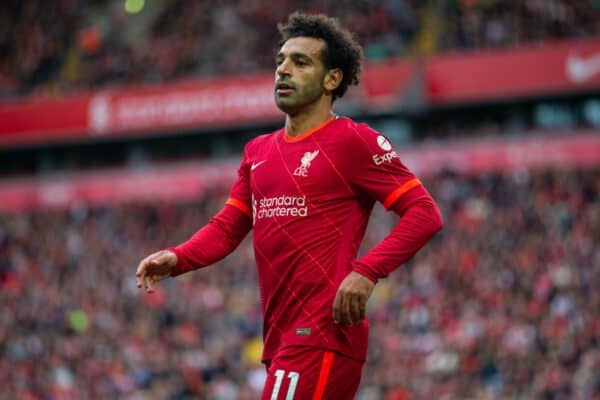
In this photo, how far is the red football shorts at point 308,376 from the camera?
4961 mm

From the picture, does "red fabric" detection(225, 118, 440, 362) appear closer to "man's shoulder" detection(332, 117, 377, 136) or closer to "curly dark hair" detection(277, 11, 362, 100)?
"man's shoulder" detection(332, 117, 377, 136)

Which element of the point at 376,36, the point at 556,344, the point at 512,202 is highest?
the point at 376,36

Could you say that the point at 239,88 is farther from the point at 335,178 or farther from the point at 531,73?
the point at 335,178

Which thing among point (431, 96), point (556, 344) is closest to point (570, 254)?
point (556, 344)

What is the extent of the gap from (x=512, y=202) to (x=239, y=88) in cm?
1026

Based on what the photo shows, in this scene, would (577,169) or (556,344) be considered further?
(577,169)

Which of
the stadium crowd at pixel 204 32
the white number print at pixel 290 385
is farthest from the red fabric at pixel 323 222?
the stadium crowd at pixel 204 32

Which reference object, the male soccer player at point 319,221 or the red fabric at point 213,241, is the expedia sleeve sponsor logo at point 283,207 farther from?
the red fabric at point 213,241

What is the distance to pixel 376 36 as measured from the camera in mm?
26203

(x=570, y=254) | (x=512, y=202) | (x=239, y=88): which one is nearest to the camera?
(x=570, y=254)

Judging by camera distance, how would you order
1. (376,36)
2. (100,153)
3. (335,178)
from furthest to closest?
(100,153) → (376,36) → (335,178)

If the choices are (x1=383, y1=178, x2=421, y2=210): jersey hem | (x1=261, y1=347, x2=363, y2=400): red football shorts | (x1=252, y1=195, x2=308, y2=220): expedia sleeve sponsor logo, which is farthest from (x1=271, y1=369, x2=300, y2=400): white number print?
(x1=383, y1=178, x2=421, y2=210): jersey hem

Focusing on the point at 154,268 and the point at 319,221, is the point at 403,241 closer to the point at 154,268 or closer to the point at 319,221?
the point at 319,221

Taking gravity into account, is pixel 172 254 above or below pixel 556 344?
above
